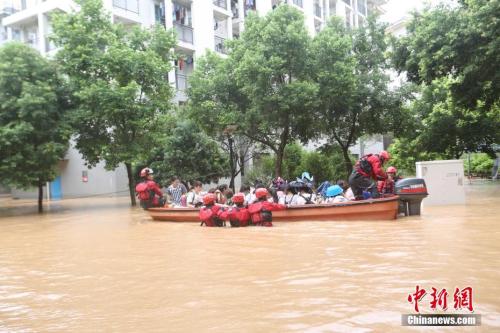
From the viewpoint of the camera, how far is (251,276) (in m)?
6.75

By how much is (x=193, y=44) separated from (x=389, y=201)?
2222 centimetres

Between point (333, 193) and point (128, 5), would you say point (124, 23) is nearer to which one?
point (128, 5)

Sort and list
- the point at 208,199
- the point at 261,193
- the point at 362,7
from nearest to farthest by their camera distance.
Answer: the point at 261,193 < the point at 208,199 < the point at 362,7

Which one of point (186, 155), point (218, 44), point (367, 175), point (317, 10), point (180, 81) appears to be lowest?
point (367, 175)

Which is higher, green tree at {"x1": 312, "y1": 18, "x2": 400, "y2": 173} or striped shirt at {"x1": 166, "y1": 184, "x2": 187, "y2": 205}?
green tree at {"x1": 312, "y1": 18, "x2": 400, "y2": 173}

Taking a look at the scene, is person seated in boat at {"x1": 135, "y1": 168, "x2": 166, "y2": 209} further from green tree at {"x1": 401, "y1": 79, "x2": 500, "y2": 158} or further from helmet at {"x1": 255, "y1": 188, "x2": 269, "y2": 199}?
green tree at {"x1": 401, "y1": 79, "x2": 500, "y2": 158}

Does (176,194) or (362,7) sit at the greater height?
(362,7)

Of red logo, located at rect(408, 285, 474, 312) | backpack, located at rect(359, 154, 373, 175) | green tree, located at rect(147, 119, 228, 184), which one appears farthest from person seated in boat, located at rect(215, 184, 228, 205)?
red logo, located at rect(408, 285, 474, 312)

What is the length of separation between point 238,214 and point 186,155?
12.6 m

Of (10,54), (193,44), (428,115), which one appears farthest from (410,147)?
(10,54)

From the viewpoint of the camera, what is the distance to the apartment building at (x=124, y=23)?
93.1ft

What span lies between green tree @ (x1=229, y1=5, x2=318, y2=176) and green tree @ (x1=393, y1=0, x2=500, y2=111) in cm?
395

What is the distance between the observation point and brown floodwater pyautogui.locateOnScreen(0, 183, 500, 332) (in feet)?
16.1

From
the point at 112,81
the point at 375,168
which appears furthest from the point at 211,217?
the point at 112,81
